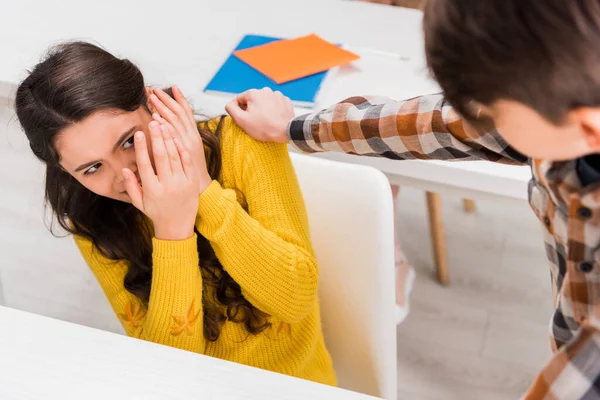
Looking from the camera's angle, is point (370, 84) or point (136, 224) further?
point (370, 84)

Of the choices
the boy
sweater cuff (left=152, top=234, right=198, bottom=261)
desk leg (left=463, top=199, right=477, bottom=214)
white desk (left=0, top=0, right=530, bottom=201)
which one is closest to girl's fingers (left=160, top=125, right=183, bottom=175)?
sweater cuff (left=152, top=234, right=198, bottom=261)

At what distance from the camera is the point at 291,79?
4.52 ft

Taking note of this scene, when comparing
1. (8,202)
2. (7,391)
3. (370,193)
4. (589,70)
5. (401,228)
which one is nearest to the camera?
(589,70)

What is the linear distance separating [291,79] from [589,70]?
3.33 ft

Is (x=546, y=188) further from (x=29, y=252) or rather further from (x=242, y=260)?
(x=29, y=252)

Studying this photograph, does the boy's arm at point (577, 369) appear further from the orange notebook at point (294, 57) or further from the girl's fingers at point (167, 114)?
the orange notebook at point (294, 57)

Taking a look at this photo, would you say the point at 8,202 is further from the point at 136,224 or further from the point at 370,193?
the point at 370,193

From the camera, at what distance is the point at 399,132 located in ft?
2.72

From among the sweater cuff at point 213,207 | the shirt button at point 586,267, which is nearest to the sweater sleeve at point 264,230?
the sweater cuff at point 213,207

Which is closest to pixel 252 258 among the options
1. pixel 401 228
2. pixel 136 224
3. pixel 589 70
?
pixel 136 224

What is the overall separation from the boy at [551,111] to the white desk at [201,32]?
2.19ft

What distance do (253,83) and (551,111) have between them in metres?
1.02

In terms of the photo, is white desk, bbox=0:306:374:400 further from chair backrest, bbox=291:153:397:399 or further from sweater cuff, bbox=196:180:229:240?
chair backrest, bbox=291:153:397:399

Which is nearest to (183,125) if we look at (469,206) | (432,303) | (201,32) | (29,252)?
(201,32)
